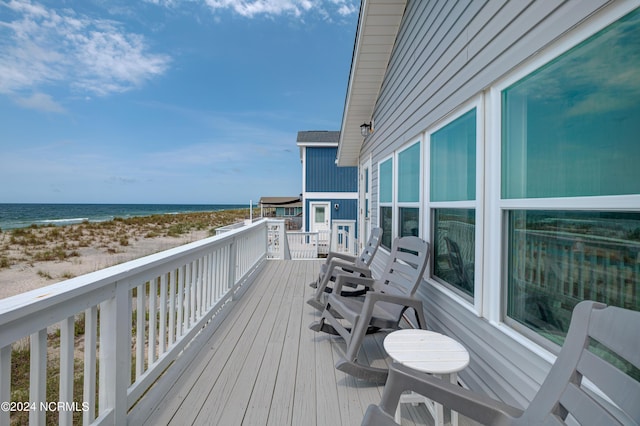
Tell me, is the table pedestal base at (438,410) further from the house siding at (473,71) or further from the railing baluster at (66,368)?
A: the railing baluster at (66,368)

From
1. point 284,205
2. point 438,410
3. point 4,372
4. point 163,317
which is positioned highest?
point 284,205

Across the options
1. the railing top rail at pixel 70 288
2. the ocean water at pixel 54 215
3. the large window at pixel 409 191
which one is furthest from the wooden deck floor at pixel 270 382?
the ocean water at pixel 54 215

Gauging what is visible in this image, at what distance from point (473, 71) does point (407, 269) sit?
1618 millimetres

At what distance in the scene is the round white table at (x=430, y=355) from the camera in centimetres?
146

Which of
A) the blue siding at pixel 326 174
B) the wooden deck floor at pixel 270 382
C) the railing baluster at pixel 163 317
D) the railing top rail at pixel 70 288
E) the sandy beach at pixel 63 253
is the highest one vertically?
the blue siding at pixel 326 174

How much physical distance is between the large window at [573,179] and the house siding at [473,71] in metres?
0.14

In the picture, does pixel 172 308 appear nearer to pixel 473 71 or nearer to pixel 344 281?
pixel 344 281

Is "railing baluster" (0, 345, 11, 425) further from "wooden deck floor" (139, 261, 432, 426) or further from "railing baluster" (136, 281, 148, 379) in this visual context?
"wooden deck floor" (139, 261, 432, 426)

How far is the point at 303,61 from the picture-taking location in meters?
15.8

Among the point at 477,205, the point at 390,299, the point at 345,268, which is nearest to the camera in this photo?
the point at 477,205

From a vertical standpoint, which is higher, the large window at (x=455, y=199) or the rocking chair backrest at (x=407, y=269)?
the large window at (x=455, y=199)

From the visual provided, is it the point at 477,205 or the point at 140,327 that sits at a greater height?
the point at 477,205

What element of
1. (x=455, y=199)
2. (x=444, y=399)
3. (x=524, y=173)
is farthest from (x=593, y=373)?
(x=455, y=199)

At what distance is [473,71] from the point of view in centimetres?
208
